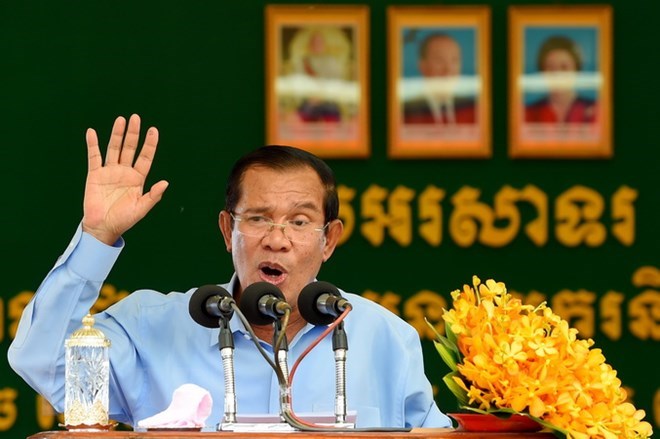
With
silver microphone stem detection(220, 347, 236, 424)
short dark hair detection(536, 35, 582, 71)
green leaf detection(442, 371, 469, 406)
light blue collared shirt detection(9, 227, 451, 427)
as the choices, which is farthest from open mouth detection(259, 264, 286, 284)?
short dark hair detection(536, 35, 582, 71)

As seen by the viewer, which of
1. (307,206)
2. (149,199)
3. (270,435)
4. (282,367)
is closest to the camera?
(270,435)

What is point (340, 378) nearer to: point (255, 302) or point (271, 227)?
point (255, 302)

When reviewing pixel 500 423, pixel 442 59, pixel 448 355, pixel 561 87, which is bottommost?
pixel 500 423

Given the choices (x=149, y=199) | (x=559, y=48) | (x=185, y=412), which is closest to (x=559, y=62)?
(x=559, y=48)

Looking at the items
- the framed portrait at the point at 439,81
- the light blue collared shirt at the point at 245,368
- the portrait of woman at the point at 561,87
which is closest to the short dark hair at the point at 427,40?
the framed portrait at the point at 439,81

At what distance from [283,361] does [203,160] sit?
9.07 ft

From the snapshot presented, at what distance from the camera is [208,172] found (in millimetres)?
5363

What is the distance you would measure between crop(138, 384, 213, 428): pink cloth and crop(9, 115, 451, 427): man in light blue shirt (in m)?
0.44

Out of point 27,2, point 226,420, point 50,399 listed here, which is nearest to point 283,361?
point 226,420

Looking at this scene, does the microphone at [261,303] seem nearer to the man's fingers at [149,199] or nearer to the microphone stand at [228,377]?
the microphone stand at [228,377]

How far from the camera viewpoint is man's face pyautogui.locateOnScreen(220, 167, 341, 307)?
10.3 ft

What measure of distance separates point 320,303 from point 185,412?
32 centimetres

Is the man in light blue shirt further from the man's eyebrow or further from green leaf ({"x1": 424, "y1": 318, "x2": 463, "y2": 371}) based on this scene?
green leaf ({"x1": 424, "y1": 318, "x2": 463, "y2": 371})

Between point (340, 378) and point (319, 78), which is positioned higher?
point (319, 78)
